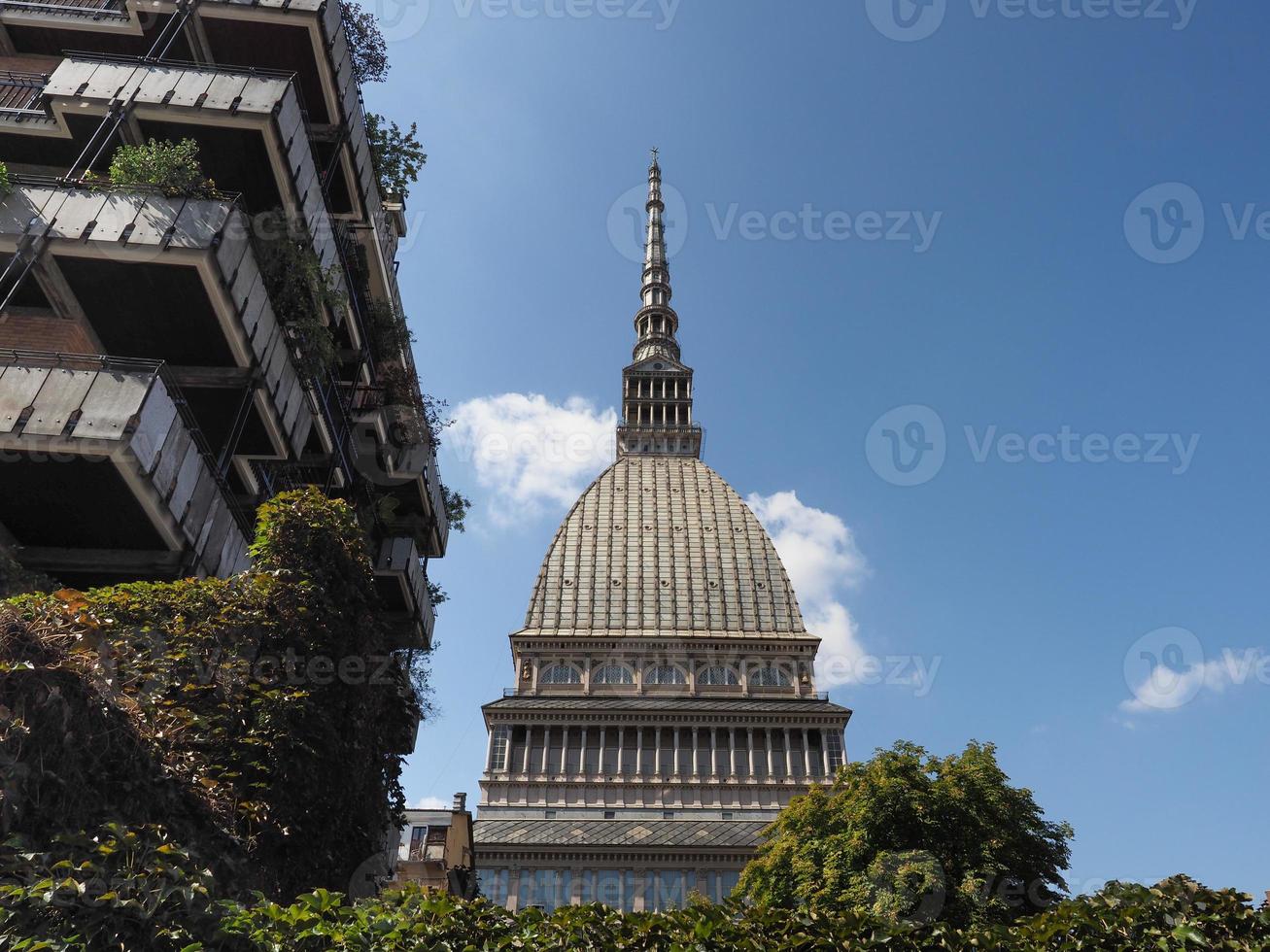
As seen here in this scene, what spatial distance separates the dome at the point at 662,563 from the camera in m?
79.2

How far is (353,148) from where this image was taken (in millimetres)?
23781

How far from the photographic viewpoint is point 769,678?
74.4m

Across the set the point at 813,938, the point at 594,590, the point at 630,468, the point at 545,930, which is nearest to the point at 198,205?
the point at 545,930

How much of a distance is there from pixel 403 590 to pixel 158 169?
11.8 metres

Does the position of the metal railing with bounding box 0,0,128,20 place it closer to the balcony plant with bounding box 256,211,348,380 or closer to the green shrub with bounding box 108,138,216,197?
the green shrub with bounding box 108,138,216,197

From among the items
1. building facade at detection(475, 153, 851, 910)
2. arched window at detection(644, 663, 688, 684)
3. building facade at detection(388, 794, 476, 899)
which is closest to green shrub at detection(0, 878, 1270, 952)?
building facade at detection(388, 794, 476, 899)

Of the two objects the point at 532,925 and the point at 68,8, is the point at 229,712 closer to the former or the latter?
the point at 532,925

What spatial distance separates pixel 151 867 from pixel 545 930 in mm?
3588

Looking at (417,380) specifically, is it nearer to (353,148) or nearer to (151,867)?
(353,148)

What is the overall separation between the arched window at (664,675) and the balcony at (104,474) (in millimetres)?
58729

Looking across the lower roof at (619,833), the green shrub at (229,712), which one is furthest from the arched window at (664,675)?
the green shrub at (229,712)

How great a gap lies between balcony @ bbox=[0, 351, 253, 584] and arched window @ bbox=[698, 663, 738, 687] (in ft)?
195

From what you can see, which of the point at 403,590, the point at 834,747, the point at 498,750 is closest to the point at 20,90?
the point at 403,590

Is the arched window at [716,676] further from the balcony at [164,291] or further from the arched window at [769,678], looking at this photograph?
the balcony at [164,291]
